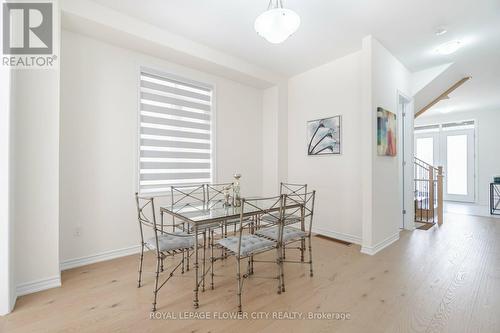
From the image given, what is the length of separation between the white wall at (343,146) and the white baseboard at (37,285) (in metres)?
3.58

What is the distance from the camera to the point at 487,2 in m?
2.52

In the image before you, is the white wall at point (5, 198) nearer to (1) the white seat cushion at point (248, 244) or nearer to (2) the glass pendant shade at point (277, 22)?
(1) the white seat cushion at point (248, 244)

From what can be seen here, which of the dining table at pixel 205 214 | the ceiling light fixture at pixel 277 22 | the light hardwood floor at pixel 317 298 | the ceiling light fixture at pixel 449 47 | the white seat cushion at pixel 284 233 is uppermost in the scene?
the ceiling light fixture at pixel 449 47

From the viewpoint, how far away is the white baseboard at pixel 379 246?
3199 mm

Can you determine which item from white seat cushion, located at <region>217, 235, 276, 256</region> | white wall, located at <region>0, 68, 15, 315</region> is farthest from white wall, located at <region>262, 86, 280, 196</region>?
white wall, located at <region>0, 68, 15, 315</region>

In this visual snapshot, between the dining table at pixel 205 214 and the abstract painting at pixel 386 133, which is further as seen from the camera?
the abstract painting at pixel 386 133

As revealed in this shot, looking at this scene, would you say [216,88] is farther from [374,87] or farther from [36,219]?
[36,219]

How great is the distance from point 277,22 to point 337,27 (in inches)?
56.0

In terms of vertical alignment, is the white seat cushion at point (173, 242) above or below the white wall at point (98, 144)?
below

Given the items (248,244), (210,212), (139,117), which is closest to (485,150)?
(248,244)

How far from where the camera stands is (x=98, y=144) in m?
2.92

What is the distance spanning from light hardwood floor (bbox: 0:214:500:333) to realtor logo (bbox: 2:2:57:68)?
6.78 feet

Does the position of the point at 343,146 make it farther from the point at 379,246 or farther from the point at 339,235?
the point at 379,246

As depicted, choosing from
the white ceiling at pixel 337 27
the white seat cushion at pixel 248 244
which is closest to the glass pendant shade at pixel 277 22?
the white ceiling at pixel 337 27
